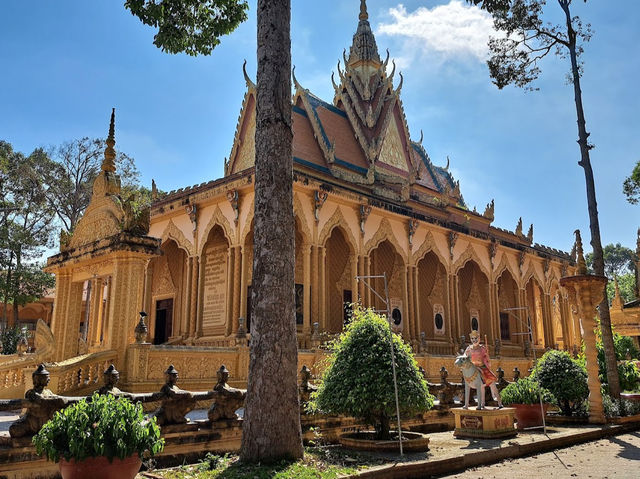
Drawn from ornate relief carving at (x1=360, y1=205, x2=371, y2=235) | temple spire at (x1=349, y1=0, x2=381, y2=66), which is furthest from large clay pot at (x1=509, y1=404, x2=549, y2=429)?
temple spire at (x1=349, y1=0, x2=381, y2=66)

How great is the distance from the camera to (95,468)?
483 centimetres

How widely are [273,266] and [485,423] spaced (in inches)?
219

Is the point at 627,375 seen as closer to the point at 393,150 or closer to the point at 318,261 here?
the point at 318,261

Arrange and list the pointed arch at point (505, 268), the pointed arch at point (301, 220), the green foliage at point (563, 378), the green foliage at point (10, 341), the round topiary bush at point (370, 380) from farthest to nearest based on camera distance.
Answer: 1. the pointed arch at point (505, 268)
2. the green foliage at point (10, 341)
3. the pointed arch at point (301, 220)
4. the green foliage at point (563, 378)
5. the round topiary bush at point (370, 380)

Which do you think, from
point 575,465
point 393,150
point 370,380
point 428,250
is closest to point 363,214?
point 428,250

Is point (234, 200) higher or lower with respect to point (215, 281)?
higher

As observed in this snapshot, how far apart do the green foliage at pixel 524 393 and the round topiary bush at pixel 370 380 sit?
12.4 feet

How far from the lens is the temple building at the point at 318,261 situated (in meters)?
12.4

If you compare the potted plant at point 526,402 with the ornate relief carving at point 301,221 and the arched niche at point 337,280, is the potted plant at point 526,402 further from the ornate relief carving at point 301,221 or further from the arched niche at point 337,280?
the arched niche at point 337,280

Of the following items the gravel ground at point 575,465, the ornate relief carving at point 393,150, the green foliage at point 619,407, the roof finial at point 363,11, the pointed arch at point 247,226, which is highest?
the roof finial at point 363,11

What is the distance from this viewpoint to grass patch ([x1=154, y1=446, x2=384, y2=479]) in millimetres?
5777

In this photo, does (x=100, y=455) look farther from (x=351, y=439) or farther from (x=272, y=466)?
(x=351, y=439)

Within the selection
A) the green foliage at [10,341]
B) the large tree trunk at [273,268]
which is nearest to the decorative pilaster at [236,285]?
the large tree trunk at [273,268]

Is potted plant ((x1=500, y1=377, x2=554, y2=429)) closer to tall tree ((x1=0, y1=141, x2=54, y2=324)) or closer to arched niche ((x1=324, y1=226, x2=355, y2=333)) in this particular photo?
arched niche ((x1=324, y1=226, x2=355, y2=333))
